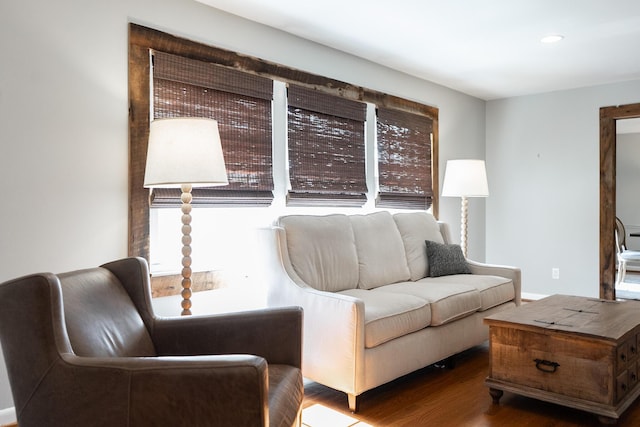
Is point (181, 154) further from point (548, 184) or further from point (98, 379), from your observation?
point (548, 184)

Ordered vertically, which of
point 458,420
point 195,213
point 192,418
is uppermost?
point 195,213

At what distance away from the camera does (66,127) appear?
2600 mm

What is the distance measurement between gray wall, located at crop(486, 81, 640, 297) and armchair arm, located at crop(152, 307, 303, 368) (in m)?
4.49

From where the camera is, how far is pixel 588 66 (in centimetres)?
468

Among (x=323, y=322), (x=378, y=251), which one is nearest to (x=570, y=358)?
(x=323, y=322)

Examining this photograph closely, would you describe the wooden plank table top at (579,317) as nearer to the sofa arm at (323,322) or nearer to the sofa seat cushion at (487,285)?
the sofa seat cushion at (487,285)

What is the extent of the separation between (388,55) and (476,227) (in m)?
2.56

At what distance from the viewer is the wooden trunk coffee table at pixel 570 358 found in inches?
94.8

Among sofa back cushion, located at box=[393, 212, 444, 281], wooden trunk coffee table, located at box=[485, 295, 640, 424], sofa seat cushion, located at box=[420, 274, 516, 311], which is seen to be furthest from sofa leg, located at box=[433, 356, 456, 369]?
sofa back cushion, located at box=[393, 212, 444, 281]

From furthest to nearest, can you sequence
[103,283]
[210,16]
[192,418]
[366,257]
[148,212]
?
[366,257], [210,16], [148,212], [103,283], [192,418]

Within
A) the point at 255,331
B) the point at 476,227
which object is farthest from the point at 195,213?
the point at 476,227

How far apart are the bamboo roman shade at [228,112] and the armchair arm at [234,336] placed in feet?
3.82

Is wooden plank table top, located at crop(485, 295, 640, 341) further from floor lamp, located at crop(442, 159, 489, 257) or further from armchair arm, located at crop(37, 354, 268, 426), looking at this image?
armchair arm, located at crop(37, 354, 268, 426)

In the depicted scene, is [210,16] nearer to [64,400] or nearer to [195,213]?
[195,213]
